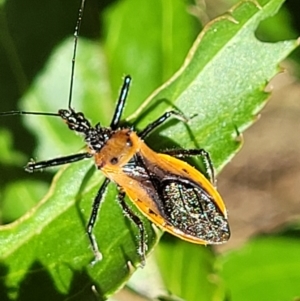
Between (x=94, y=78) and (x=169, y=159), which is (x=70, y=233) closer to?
(x=169, y=159)

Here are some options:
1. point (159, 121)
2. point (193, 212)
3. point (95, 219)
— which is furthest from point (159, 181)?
point (95, 219)

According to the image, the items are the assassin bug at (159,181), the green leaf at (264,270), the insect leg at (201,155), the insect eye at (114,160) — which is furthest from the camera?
the green leaf at (264,270)

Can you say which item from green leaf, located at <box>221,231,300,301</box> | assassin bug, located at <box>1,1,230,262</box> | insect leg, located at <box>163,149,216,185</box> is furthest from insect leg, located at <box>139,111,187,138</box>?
green leaf, located at <box>221,231,300,301</box>

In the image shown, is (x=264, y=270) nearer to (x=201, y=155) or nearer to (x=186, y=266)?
(x=186, y=266)

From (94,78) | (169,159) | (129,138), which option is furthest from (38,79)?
(169,159)

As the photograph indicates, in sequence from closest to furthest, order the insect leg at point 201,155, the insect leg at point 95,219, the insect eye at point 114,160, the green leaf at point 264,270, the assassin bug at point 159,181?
the insect leg at point 95,219 → the insect leg at point 201,155 → the assassin bug at point 159,181 → the insect eye at point 114,160 → the green leaf at point 264,270

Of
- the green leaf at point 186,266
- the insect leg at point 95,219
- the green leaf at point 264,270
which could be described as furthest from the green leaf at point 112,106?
the green leaf at point 264,270

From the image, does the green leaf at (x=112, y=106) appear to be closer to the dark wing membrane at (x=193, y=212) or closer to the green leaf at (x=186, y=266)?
the dark wing membrane at (x=193, y=212)
